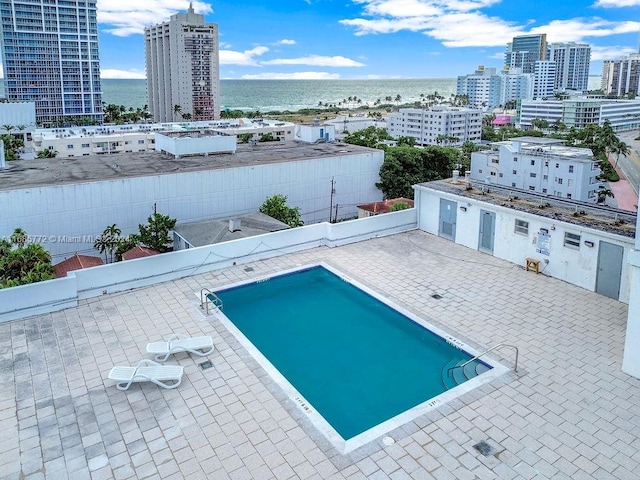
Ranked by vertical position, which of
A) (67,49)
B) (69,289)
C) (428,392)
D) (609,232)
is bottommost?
(428,392)

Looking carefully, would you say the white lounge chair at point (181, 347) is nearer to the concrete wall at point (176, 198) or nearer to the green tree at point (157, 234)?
the green tree at point (157, 234)

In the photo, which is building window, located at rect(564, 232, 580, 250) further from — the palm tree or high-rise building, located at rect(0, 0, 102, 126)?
high-rise building, located at rect(0, 0, 102, 126)

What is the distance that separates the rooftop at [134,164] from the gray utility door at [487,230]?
13619mm

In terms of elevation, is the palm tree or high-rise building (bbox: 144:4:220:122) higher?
high-rise building (bbox: 144:4:220:122)

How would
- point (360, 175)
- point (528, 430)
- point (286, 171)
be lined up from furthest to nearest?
point (360, 175) < point (286, 171) < point (528, 430)

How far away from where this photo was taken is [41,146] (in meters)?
54.9

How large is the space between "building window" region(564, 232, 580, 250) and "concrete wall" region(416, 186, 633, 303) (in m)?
0.10

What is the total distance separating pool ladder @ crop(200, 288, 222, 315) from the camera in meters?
13.8

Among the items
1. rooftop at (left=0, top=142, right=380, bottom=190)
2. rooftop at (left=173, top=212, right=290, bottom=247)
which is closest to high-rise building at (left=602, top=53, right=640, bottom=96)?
rooftop at (left=0, top=142, right=380, bottom=190)

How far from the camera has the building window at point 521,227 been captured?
16375mm

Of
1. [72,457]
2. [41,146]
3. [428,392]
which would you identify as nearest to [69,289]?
[72,457]

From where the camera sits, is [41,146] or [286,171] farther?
[41,146]

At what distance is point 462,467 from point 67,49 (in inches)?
3905

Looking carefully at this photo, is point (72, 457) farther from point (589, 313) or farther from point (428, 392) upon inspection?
point (589, 313)
